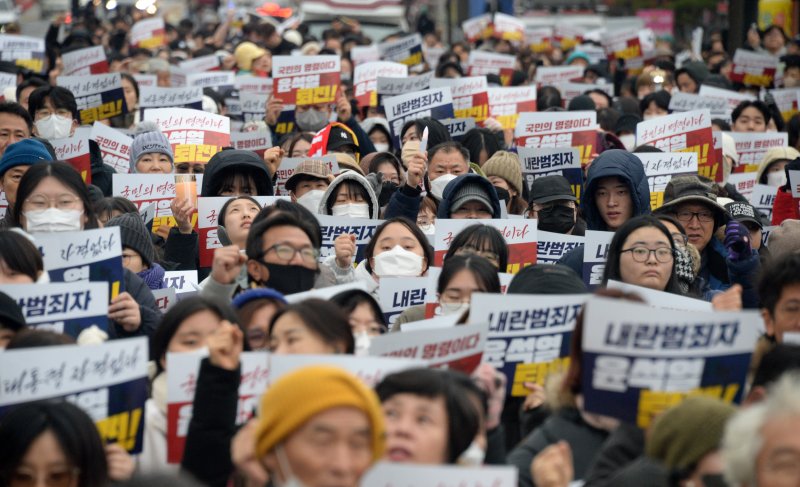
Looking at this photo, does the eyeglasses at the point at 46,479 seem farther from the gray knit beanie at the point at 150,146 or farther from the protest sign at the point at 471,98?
the protest sign at the point at 471,98

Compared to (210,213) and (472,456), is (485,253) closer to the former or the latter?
(210,213)

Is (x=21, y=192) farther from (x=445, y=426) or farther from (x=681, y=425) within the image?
(x=681, y=425)

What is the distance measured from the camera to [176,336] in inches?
235

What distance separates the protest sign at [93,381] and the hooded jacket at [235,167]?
3.96 meters

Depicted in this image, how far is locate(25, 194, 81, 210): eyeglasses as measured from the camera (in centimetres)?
744

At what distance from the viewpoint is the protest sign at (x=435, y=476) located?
4.32 m

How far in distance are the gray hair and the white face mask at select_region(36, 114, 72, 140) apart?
28.0 ft

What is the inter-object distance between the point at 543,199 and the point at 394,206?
3.25 feet

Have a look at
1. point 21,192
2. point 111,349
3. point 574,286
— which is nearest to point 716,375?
point 574,286

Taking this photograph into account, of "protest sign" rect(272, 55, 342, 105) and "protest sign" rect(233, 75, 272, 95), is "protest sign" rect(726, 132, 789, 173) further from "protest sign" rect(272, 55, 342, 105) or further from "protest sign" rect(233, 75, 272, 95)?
"protest sign" rect(233, 75, 272, 95)

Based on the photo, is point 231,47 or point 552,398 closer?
point 552,398

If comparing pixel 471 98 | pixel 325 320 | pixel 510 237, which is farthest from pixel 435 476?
pixel 471 98

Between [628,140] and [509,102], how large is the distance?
5.41 ft

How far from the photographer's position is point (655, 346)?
16.6ft
